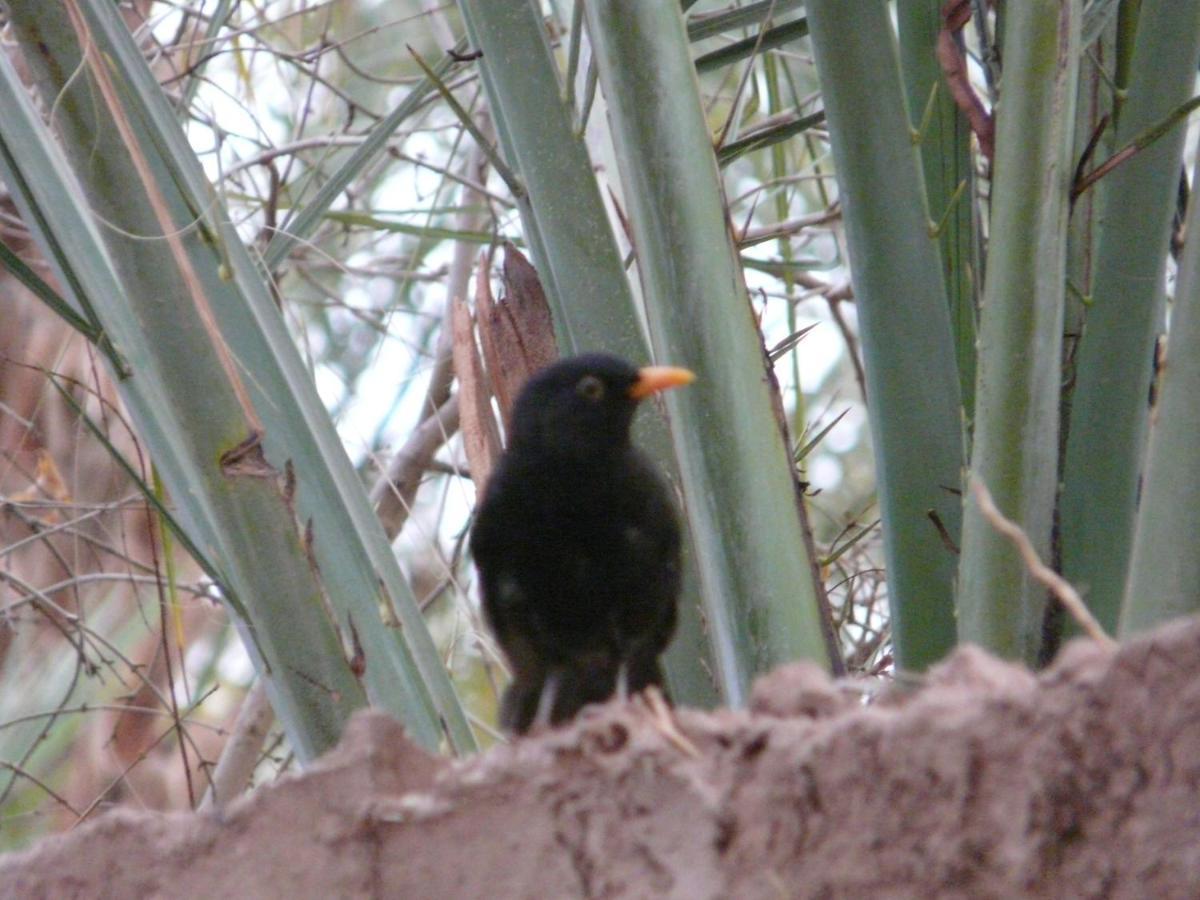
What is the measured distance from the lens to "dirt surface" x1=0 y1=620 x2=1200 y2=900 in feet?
4.96

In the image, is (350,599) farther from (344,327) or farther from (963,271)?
(344,327)

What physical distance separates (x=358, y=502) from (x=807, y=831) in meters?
1.17

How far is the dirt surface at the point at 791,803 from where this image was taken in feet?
4.96

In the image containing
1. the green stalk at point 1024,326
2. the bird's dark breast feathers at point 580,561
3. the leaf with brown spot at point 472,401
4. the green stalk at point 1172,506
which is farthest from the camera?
the leaf with brown spot at point 472,401

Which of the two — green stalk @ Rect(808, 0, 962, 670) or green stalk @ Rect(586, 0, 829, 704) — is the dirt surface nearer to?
green stalk @ Rect(586, 0, 829, 704)

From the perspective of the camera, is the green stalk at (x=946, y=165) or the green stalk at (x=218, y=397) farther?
the green stalk at (x=946, y=165)

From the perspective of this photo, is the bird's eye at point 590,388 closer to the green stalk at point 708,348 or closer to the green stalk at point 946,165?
the green stalk at point 708,348

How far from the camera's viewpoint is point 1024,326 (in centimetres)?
218

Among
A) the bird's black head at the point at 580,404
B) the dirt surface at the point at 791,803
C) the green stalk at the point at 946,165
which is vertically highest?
the green stalk at the point at 946,165

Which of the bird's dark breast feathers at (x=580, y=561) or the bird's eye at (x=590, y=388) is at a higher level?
the bird's eye at (x=590, y=388)

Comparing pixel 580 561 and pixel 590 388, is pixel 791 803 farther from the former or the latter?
pixel 590 388

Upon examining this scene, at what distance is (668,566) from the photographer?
104 inches

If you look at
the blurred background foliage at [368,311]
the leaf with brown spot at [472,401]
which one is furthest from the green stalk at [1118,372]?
the leaf with brown spot at [472,401]

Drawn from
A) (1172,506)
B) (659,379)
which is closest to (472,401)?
(659,379)
